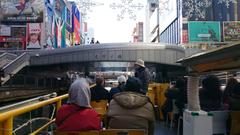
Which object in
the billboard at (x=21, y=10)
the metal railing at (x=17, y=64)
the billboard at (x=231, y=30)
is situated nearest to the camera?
the metal railing at (x=17, y=64)

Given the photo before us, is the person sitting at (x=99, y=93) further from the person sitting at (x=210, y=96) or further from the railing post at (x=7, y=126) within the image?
the railing post at (x=7, y=126)

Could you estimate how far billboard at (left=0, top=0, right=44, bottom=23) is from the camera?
231ft

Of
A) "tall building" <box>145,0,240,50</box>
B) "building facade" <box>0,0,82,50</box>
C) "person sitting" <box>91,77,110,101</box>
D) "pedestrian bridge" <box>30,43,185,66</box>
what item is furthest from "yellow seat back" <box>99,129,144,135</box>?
"building facade" <box>0,0,82,50</box>

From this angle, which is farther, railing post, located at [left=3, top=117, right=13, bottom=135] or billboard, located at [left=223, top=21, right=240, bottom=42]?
billboard, located at [left=223, top=21, right=240, bottom=42]

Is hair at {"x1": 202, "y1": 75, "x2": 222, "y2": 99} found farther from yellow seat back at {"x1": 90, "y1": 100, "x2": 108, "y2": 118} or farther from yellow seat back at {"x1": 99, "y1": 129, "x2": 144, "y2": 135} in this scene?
yellow seat back at {"x1": 99, "y1": 129, "x2": 144, "y2": 135}

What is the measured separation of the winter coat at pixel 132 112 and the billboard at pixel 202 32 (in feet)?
195

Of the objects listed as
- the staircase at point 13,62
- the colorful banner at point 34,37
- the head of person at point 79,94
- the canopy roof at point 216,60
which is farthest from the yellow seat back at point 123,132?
the colorful banner at point 34,37

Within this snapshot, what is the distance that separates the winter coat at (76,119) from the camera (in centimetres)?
492

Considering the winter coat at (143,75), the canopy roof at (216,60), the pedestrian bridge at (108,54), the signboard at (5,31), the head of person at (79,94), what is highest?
the signboard at (5,31)

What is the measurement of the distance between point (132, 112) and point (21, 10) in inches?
2679

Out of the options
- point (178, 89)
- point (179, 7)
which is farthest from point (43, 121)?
point (179, 7)

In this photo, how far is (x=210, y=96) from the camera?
751 centimetres

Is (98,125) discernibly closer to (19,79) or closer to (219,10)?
(19,79)

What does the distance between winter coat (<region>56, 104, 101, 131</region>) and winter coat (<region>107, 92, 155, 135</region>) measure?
2.02ft
